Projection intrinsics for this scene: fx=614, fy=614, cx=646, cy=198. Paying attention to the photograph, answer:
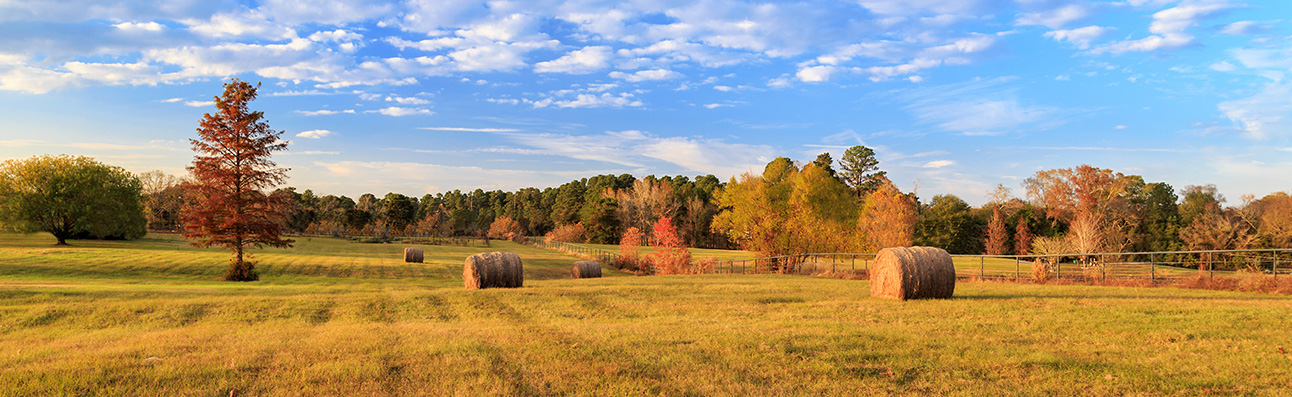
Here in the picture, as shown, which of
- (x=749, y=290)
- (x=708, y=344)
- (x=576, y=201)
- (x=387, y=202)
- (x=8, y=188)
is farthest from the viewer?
(x=576, y=201)

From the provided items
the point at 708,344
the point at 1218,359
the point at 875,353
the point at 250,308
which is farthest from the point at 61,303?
the point at 1218,359

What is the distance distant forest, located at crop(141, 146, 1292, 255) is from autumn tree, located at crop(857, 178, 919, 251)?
0.12m

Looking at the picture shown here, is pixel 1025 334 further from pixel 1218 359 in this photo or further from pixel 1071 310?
pixel 1071 310

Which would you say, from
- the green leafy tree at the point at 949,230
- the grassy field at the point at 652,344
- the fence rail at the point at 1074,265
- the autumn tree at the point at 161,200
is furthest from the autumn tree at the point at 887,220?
the autumn tree at the point at 161,200

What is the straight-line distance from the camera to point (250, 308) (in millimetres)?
12812

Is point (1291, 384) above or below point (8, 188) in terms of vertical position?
below

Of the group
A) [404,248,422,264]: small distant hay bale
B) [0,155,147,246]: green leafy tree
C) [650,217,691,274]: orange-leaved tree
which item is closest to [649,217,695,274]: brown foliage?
[650,217,691,274]: orange-leaved tree

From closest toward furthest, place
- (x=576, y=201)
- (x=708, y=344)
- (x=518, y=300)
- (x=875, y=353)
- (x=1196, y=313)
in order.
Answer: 1. (x=875, y=353)
2. (x=708, y=344)
3. (x=1196, y=313)
4. (x=518, y=300)
5. (x=576, y=201)

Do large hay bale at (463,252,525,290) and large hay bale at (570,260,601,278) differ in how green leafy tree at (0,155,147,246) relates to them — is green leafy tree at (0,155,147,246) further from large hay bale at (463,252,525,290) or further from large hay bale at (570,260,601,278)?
large hay bale at (463,252,525,290)

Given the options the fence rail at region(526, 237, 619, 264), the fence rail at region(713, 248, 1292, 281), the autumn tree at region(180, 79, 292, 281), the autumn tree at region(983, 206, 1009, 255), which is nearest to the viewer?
the fence rail at region(713, 248, 1292, 281)

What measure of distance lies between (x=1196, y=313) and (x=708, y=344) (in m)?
8.65

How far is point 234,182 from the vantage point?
92.5 ft

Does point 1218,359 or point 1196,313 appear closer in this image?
point 1218,359

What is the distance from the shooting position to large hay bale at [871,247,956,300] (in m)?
12.9
